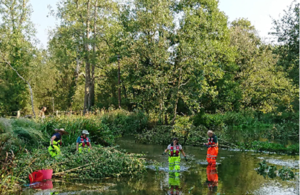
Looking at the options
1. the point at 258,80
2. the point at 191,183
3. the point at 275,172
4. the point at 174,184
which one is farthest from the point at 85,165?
the point at 258,80

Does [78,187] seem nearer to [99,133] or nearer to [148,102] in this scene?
[99,133]

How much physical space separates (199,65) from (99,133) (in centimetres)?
1162

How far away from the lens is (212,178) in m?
12.4

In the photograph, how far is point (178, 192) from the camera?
1027 centimetres

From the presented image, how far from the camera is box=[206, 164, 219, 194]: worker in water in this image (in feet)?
35.7

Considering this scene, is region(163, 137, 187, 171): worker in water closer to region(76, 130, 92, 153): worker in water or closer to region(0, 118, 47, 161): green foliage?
region(76, 130, 92, 153): worker in water

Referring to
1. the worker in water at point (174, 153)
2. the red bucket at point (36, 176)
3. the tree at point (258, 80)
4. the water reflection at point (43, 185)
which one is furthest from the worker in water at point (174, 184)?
the tree at point (258, 80)

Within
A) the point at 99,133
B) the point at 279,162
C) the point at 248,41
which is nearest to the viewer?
the point at 279,162

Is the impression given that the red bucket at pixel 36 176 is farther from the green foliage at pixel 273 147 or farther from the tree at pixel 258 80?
the tree at pixel 258 80

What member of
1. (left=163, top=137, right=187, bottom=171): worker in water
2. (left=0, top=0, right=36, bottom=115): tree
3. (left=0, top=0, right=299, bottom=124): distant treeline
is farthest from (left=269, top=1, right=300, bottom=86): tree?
(left=0, top=0, right=36, bottom=115): tree

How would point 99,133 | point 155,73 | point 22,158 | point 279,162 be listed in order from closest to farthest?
point 22,158 < point 279,162 < point 99,133 < point 155,73

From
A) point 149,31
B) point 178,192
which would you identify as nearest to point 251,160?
point 178,192

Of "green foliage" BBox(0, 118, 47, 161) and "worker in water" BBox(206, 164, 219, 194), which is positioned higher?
"green foliage" BBox(0, 118, 47, 161)

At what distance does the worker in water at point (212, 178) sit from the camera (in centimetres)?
1088
